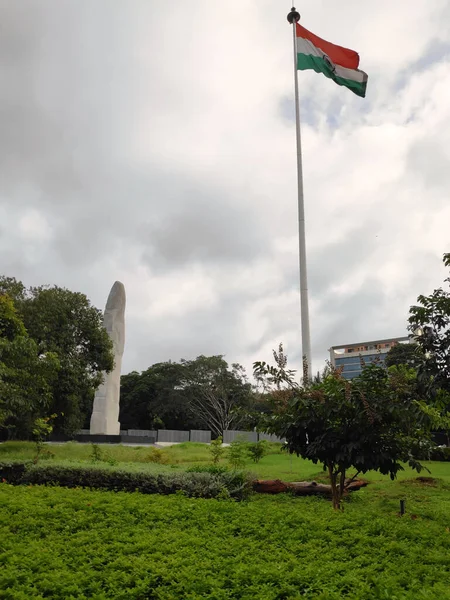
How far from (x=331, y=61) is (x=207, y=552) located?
13209mm

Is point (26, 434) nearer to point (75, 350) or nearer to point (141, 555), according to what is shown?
point (75, 350)

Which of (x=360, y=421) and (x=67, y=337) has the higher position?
(x=67, y=337)

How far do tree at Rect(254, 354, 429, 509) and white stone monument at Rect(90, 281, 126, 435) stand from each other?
23.8 meters

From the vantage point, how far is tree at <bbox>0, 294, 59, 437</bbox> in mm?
12812

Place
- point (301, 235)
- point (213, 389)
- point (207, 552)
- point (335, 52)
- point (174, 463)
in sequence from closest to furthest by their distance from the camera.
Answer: point (207, 552) < point (301, 235) < point (335, 52) < point (174, 463) < point (213, 389)

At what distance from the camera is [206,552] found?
4207 mm

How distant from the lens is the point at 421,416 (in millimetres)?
5777

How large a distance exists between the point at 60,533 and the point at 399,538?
316cm

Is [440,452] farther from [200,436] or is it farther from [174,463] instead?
[200,436]

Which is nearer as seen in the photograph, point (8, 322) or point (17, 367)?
point (17, 367)

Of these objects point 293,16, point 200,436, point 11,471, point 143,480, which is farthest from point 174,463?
point 200,436


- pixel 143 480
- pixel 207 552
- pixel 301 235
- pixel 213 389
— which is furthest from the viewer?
pixel 213 389

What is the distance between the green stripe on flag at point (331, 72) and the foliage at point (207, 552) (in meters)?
11.3

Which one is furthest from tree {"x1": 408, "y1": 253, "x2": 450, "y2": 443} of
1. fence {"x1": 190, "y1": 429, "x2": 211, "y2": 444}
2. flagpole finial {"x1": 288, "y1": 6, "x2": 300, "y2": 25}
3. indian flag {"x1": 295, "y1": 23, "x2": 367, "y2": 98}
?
fence {"x1": 190, "y1": 429, "x2": 211, "y2": 444}
